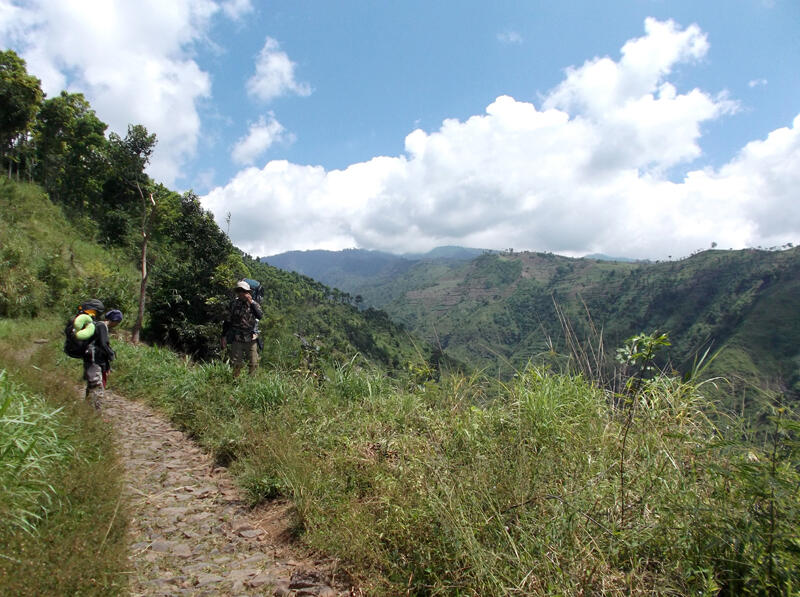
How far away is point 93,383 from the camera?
5.62 meters

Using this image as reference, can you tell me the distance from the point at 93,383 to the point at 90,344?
553mm

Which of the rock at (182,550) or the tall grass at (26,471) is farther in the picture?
the rock at (182,550)

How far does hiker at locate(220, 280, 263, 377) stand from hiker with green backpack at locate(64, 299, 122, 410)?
1629 mm

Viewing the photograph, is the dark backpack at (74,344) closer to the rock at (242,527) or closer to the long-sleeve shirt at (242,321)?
the long-sleeve shirt at (242,321)

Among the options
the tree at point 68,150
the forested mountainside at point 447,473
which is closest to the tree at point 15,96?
the tree at point 68,150

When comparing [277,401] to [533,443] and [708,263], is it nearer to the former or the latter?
[533,443]

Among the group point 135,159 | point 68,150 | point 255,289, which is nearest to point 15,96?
point 68,150

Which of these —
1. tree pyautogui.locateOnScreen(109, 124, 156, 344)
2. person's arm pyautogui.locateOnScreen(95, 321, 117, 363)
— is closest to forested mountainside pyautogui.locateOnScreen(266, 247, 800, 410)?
tree pyautogui.locateOnScreen(109, 124, 156, 344)

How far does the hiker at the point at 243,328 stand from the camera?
22.4 ft

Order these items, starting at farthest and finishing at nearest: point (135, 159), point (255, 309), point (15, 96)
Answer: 1. point (15, 96)
2. point (135, 159)
3. point (255, 309)

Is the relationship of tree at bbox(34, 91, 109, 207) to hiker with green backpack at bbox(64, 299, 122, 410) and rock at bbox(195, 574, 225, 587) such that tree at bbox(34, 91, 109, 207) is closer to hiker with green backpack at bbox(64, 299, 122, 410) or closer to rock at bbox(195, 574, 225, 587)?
hiker with green backpack at bbox(64, 299, 122, 410)

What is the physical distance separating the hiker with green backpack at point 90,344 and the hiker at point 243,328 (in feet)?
5.34

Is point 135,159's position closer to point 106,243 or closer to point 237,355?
point 106,243

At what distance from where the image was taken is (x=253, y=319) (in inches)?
273
